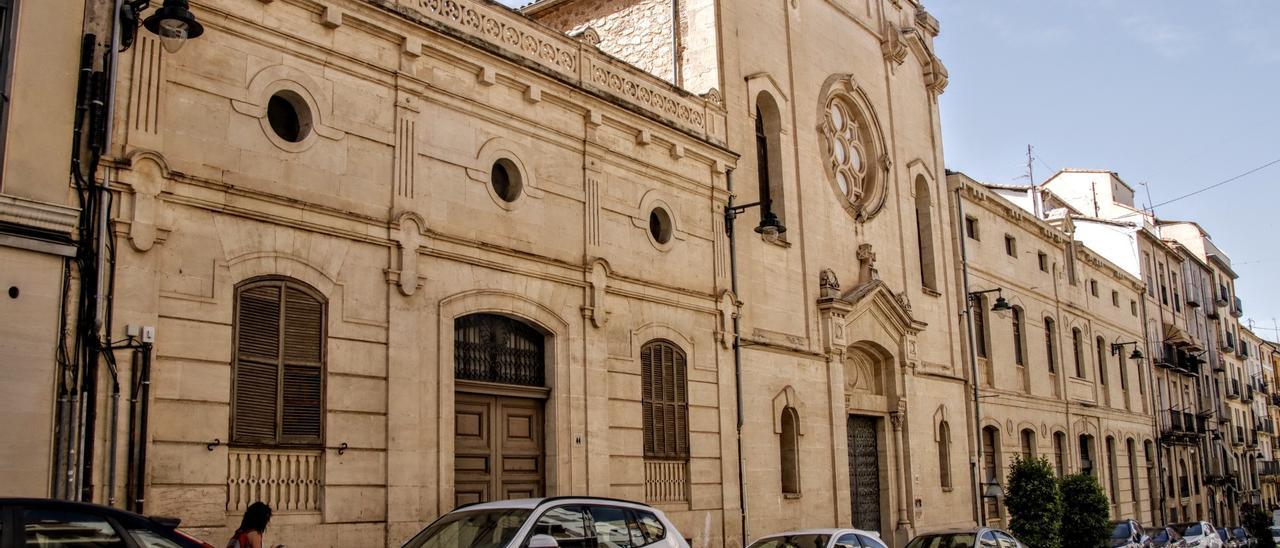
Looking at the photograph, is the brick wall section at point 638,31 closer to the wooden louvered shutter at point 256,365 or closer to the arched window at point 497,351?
the arched window at point 497,351

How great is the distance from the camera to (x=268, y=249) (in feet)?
43.9

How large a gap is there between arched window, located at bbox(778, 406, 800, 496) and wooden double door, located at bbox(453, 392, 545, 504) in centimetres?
689

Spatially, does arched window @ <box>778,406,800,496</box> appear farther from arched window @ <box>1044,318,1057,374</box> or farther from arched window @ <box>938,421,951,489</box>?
arched window @ <box>1044,318,1057,374</box>

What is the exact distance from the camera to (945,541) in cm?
1838

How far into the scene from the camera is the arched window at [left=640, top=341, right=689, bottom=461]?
61.5 ft

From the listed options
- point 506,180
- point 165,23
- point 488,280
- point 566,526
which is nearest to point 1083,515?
point 506,180

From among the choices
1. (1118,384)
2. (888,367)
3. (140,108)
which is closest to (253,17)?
(140,108)

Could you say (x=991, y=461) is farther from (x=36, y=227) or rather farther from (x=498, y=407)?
(x=36, y=227)

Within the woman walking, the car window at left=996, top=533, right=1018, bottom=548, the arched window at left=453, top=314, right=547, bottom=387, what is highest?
the arched window at left=453, top=314, right=547, bottom=387

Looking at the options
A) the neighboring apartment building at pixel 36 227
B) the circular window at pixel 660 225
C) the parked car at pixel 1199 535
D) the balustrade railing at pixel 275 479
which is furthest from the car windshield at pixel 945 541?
the parked car at pixel 1199 535

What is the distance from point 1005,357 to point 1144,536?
19.7 feet

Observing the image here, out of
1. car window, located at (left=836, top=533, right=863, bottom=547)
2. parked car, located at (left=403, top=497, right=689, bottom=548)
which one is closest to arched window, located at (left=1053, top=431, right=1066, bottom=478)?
car window, located at (left=836, top=533, right=863, bottom=547)

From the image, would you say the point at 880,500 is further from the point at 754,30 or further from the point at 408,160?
the point at 408,160

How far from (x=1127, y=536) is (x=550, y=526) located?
919 inches
